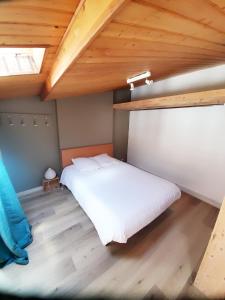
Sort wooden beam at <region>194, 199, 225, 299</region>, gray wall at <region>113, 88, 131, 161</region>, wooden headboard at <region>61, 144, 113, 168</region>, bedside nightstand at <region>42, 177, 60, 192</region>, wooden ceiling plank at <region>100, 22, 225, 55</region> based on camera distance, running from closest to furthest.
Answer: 1. wooden ceiling plank at <region>100, 22, 225, 55</region>
2. wooden beam at <region>194, 199, 225, 299</region>
3. bedside nightstand at <region>42, 177, 60, 192</region>
4. wooden headboard at <region>61, 144, 113, 168</region>
5. gray wall at <region>113, 88, 131, 161</region>

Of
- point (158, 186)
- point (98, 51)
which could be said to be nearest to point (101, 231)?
point (158, 186)

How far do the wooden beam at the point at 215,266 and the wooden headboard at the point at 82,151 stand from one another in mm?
2761

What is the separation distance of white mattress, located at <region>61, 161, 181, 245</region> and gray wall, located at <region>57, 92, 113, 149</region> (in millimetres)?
837

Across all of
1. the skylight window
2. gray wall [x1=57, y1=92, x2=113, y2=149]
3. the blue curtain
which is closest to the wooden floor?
the blue curtain

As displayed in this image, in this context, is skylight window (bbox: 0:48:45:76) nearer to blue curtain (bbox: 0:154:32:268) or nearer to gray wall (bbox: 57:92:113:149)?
blue curtain (bbox: 0:154:32:268)

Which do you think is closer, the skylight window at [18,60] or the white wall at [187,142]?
the skylight window at [18,60]

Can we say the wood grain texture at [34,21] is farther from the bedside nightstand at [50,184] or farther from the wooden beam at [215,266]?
the bedside nightstand at [50,184]

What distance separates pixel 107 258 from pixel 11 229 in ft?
4.22

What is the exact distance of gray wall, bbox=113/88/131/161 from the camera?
3837 mm

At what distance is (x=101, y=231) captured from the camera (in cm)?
172

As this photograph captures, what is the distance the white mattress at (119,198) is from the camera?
65.6 inches

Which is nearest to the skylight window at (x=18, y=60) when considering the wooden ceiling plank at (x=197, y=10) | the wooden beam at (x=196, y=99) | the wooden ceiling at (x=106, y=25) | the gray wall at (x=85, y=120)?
the wooden ceiling at (x=106, y=25)

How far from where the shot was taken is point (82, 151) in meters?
3.45

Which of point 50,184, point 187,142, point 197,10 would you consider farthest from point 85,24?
point 50,184
